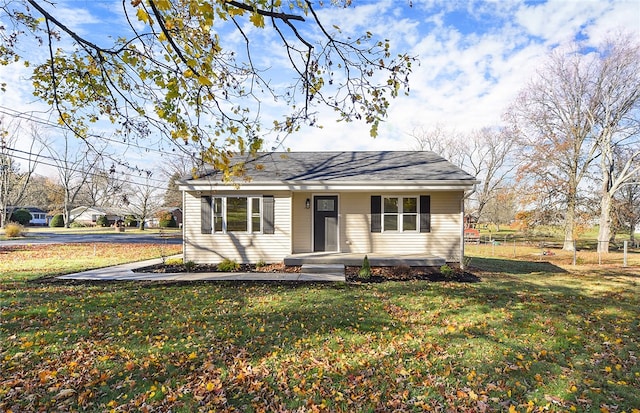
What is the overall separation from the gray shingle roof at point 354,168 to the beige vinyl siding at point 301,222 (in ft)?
2.75

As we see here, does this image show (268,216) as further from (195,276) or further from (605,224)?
(605,224)

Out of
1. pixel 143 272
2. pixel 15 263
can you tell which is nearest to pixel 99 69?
pixel 143 272

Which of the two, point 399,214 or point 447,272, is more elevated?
point 399,214

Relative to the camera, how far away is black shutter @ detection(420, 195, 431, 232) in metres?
10.7

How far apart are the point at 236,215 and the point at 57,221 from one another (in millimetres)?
46764

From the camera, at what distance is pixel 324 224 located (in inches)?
440

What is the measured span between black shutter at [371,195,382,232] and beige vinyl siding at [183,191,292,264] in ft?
9.32

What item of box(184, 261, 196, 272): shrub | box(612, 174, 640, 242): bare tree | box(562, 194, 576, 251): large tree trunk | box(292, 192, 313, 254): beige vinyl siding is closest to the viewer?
box(184, 261, 196, 272): shrub

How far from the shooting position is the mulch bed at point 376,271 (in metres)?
9.03

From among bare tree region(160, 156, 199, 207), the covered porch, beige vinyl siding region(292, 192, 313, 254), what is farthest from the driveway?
the covered porch

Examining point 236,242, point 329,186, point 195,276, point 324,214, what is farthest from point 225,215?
point 329,186

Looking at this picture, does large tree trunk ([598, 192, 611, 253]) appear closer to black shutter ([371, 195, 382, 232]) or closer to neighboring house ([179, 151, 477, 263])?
neighboring house ([179, 151, 477, 263])

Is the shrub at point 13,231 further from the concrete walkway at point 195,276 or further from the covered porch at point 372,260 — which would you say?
the covered porch at point 372,260

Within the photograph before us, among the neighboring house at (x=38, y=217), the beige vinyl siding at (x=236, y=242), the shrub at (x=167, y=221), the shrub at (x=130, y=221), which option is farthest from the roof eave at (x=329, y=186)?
the neighboring house at (x=38, y=217)
